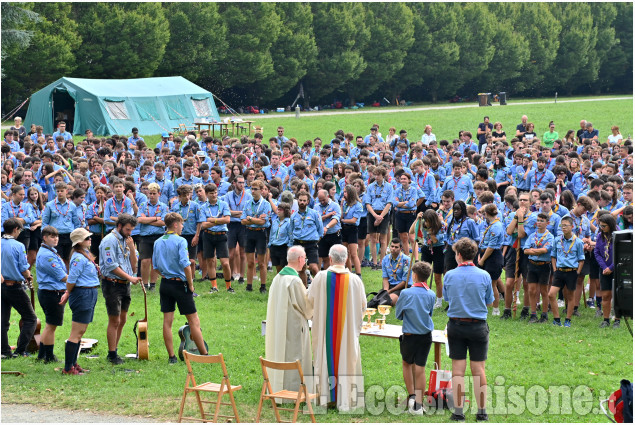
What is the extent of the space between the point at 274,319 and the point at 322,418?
121 cm

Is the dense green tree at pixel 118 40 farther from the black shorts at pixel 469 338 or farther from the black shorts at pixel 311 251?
the black shorts at pixel 469 338

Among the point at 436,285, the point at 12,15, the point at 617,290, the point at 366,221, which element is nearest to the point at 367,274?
the point at 366,221

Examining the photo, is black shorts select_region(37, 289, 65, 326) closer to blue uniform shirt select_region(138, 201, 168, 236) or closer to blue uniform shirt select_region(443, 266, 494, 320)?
blue uniform shirt select_region(138, 201, 168, 236)

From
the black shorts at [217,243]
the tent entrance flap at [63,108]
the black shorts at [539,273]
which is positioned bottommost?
the black shorts at [539,273]

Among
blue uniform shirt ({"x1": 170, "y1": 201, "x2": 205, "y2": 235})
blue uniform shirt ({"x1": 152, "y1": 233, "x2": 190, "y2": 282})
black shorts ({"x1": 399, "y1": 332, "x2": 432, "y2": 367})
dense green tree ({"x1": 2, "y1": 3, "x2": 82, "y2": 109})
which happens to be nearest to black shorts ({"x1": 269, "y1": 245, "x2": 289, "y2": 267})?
blue uniform shirt ({"x1": 170, "y1": 201, "x2": 205, "y2": 235})

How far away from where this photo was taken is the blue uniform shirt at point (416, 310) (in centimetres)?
916

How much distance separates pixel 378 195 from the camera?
640 inches

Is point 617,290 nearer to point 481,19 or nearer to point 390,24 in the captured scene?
point 390,24

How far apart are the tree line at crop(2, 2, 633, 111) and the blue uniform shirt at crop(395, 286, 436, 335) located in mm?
31510

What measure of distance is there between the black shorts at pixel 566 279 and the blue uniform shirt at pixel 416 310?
406 cm

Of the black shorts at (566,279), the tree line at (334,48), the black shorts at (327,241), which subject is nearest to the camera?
the black shorts at (566,279)

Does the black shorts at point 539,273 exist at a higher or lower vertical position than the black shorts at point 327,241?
lower

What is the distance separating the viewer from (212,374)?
10.6 m

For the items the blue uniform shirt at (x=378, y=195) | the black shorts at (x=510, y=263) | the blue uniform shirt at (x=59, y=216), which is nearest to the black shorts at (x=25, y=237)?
the blue uniform shirt at (x=59, y=216)
